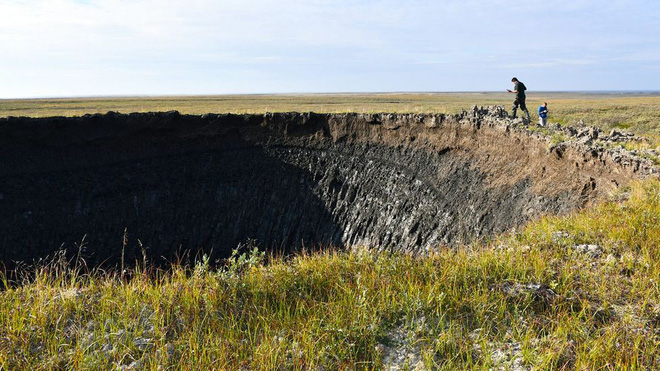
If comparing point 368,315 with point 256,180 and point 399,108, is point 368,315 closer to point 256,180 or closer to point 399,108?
point 256,180

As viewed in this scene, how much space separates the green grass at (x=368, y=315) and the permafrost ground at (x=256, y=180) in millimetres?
9022

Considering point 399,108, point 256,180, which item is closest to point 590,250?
point 256,180

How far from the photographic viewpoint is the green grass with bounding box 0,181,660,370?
3850 mm

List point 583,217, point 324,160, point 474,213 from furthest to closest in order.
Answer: point 324,160
point 474,213
point 583,217

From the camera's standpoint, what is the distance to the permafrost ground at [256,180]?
16672 mm

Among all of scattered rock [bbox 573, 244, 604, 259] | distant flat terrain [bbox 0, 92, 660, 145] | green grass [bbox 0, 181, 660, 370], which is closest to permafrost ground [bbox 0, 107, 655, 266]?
distant flat terrain [bbox 0, 92, 660, 145]

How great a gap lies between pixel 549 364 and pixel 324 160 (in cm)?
2067

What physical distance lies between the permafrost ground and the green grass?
355 inches

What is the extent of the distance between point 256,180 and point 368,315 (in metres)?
19.7

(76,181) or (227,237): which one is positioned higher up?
(76,181)

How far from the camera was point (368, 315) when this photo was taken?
177 inches

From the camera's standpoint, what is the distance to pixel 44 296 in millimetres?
5094

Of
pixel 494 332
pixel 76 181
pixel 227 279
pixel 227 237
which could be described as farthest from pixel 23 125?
pixel 494 332

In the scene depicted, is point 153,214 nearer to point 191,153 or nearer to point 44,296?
point 191,153
